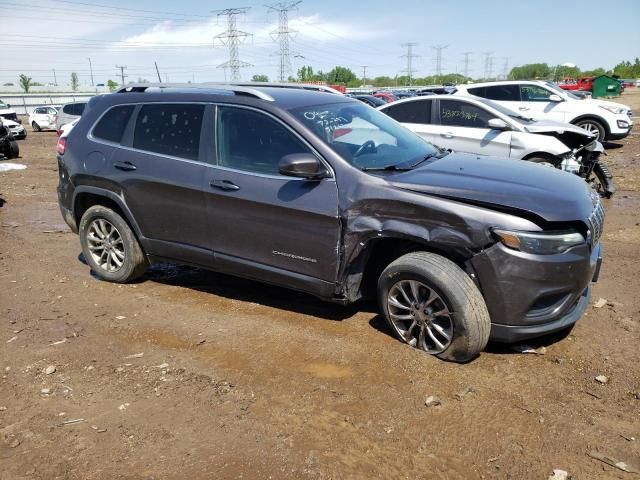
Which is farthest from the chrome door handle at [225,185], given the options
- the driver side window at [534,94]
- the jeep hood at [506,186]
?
the driver side window at [534,94]

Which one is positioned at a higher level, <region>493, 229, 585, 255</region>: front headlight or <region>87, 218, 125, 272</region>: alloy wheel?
<region>493, 229, 585, 255</region>: front headlight

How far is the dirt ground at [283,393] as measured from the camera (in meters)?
2.70

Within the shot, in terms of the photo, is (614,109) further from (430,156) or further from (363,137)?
(363,137)

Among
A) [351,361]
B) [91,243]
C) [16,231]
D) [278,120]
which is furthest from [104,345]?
[16,231]

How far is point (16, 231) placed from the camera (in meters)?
7.45

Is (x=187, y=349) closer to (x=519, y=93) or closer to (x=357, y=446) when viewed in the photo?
(x=357, y=446)

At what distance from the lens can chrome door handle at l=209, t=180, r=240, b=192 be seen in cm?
410

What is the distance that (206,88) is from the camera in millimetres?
4586

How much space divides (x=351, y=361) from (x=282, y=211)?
1.19 meters

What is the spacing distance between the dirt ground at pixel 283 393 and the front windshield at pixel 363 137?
1300 millimetres

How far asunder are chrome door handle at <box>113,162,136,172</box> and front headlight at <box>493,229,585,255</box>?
10.4 feet

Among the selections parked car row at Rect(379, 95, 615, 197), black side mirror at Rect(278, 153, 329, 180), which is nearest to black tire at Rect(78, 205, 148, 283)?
black side mirror at Rect(278, 153, 329, 180)

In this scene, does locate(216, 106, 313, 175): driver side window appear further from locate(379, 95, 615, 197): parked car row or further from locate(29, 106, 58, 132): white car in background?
locate(29, 106, 58, 132): white car in background

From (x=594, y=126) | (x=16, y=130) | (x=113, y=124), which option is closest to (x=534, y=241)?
(x=113, y=124)
